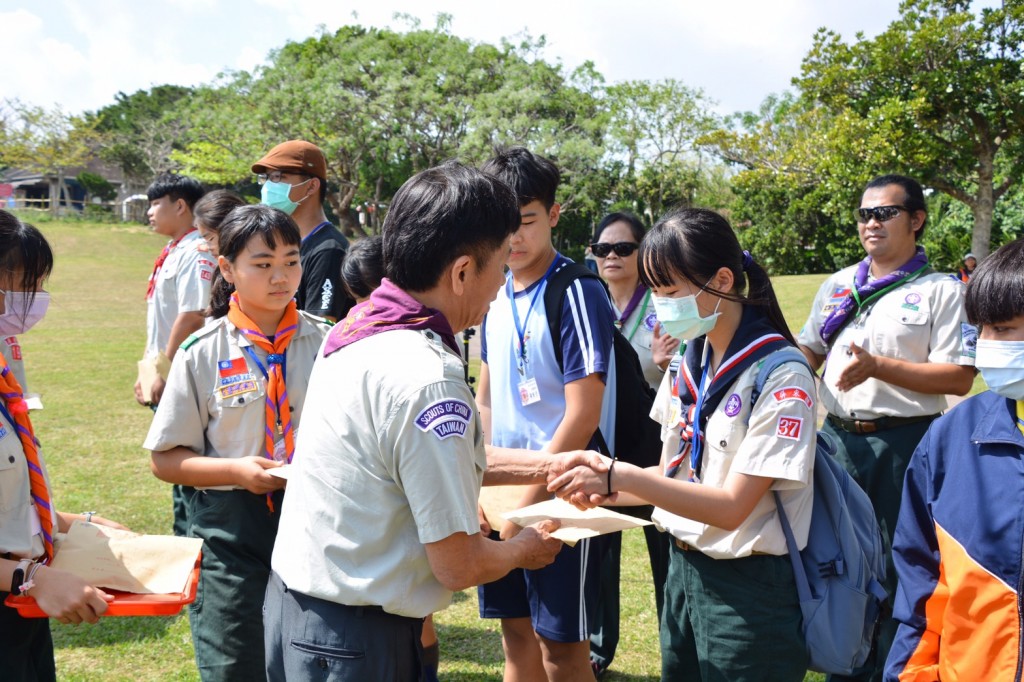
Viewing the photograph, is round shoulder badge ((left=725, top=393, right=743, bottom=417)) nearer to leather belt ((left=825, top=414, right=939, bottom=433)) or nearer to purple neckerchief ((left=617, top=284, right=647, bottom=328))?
leather belt ((left=825, top=414, right=939, bottom=433))

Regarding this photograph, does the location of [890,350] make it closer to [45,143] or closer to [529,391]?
[529,391]

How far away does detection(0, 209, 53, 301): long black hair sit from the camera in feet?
8.23

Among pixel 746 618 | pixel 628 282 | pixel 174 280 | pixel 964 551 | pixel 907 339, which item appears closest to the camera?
pixel 964 551

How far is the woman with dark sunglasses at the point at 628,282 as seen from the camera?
14.9 feet

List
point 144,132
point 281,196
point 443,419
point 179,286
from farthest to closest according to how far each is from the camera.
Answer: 1. point 144,132
2. point 179,286
3. point 281,196
4. point 443,419

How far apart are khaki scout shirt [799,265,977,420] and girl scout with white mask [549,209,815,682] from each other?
165cm

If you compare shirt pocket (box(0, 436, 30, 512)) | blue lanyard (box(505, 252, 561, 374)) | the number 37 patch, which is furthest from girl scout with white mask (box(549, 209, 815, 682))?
shirt pocket (box(0, 436, 30, 512))

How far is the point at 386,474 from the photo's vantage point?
1.80 m

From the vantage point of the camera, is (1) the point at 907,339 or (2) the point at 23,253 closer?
(2) the point at 23,253

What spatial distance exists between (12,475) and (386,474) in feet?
3.96

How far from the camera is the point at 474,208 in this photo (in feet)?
6.17

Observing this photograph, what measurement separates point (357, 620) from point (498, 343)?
163cm

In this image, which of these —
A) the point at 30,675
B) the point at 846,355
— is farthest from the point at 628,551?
the point at 30,675

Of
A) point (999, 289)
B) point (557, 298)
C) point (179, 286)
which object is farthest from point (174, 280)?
point (999, 289)
